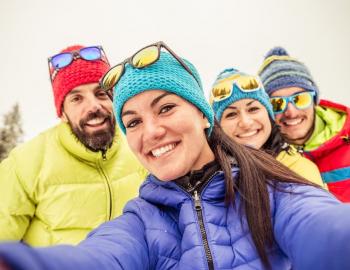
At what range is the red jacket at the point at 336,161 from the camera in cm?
342

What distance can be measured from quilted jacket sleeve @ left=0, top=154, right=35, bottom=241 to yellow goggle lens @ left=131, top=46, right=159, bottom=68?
188 cm

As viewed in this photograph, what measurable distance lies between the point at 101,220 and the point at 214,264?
186cm

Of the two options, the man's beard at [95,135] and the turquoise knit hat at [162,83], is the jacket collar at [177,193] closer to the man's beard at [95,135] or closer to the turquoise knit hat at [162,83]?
the turquoise knit hat at [162,83]

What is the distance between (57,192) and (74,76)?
139 cm

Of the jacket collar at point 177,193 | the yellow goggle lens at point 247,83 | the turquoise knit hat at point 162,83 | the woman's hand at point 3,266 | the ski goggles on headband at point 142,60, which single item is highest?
the ski goggles on headband at point 142,60

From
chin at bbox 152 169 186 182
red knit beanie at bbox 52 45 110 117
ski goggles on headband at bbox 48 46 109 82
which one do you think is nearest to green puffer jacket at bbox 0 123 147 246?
red knit beanie at bbox 52 45 110 117

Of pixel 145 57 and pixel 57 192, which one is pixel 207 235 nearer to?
pixel 145 57

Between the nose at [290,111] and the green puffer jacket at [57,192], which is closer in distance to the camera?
the green puffer jacket at [57,192]

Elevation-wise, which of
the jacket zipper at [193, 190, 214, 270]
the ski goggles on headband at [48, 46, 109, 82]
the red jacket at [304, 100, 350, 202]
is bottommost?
the red jacket at [304, 100, 350, 202]

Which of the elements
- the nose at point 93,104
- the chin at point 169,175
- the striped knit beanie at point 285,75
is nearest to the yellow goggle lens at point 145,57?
the chin at point 169,175

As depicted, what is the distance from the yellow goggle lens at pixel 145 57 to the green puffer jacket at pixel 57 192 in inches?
58.2

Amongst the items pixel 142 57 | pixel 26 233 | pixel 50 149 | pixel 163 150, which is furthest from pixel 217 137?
pixel 26 233

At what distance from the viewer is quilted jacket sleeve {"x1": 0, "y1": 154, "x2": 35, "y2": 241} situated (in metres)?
2.86

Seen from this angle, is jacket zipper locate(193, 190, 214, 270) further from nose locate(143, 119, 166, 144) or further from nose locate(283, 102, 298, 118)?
nose locate(283, 102, 298, 118)
